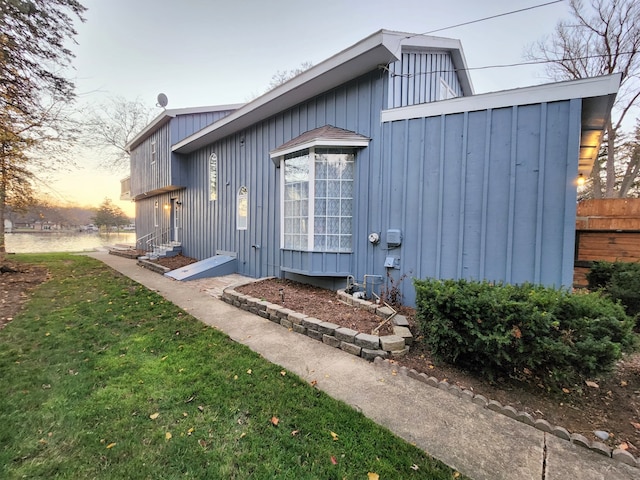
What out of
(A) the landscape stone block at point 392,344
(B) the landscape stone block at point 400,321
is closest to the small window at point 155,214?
(B) the landscape stone block at point 400,321

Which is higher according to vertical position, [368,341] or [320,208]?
[320,208]

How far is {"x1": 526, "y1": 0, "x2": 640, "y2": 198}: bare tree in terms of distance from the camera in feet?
39.5

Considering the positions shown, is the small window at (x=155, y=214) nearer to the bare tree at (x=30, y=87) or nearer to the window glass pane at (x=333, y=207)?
the bare tree at (x=30, y=87)

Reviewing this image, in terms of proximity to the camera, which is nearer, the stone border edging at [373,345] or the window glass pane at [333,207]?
the stone border edging at [373,345]

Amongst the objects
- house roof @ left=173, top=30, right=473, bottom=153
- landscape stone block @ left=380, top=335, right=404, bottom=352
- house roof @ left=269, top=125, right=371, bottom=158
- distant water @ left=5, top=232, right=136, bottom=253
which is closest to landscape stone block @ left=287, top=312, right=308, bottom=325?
landscape stone block @ left=380, top=335, right=404, bottom=352

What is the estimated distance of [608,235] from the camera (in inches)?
254

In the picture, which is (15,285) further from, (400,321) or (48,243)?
(48,243)

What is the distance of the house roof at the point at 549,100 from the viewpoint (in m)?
3.71

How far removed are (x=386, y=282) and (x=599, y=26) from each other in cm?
1768

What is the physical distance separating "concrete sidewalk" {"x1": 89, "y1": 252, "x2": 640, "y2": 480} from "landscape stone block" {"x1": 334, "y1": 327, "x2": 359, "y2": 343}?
0.19 meters

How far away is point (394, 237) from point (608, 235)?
5737 mm

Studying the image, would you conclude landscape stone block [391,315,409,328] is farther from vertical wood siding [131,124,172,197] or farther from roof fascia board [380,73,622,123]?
vertical wood siding [131,124,172,197]

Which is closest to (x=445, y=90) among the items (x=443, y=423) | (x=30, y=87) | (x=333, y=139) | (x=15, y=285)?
(x=333, y=139)

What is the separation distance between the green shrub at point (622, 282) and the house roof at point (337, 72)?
16.9 feet
